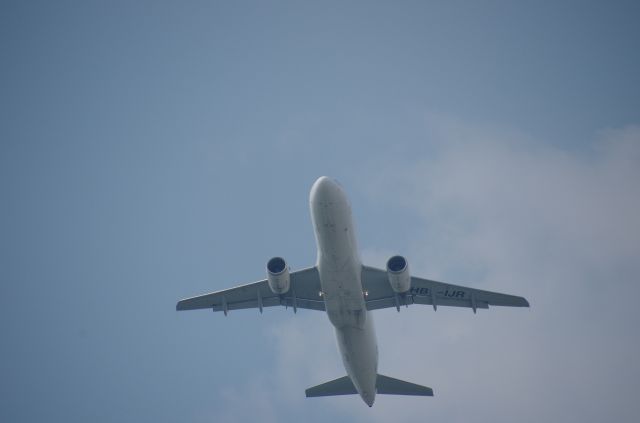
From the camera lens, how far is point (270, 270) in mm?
27672

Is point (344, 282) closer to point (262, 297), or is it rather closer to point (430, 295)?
point (262, 297)

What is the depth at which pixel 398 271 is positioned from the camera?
27.7m

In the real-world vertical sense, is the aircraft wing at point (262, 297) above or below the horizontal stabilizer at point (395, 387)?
above

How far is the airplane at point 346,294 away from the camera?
2605 cm

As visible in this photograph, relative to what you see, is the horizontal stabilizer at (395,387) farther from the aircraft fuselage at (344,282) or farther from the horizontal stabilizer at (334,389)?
the aircraft fuselage at (344,282)

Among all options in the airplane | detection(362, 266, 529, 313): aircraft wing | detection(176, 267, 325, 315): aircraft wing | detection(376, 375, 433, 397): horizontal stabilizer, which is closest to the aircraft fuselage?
the airplane

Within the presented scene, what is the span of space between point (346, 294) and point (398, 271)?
102 inches

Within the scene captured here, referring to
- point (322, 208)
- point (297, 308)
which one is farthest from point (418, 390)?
point (322, 208)

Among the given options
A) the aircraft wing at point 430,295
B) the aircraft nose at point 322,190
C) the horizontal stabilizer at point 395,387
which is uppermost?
the aircraft nose at point 322,190

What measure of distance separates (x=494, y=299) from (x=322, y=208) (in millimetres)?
11212

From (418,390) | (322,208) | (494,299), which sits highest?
(322,208)

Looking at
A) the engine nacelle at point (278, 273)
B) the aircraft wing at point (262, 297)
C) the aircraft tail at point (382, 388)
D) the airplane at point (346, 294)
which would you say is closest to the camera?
the airplane at point (346, 294)

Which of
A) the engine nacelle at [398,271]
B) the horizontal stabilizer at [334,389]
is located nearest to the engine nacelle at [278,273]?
the engine nacelle at [398,271]

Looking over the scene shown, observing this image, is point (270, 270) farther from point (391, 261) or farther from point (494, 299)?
point (494, 299)
